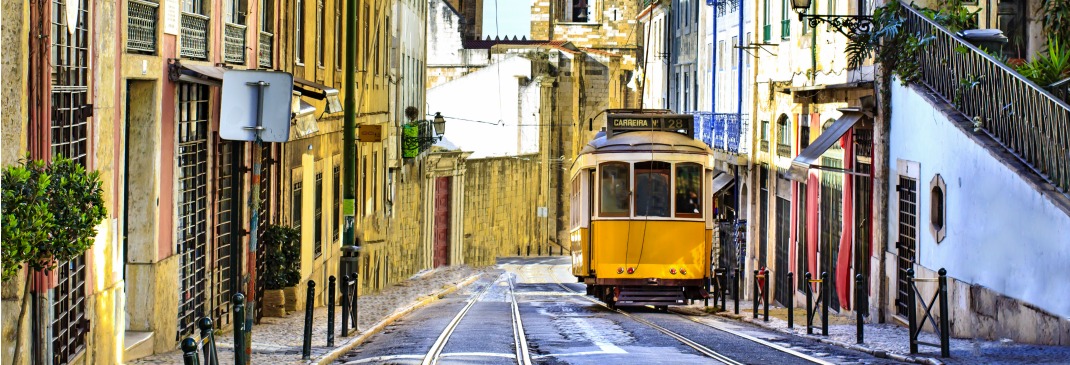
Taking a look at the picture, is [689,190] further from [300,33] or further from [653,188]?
[300,33]

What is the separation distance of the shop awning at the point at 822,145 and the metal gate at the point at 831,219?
72.4 inches

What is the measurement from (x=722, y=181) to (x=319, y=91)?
66.5 ft

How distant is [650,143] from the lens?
73.2ft

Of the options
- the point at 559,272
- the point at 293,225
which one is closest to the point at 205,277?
the point at 293,225

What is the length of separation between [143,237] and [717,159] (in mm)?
24206

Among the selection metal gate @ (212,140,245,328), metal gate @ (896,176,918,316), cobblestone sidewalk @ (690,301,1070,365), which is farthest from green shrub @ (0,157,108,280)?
metal gate @ (896,176,918,316)

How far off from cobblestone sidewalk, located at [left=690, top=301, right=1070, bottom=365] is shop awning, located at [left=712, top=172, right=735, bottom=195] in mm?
13146

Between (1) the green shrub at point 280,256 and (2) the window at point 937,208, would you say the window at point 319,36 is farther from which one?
(2) the window at point 937,208

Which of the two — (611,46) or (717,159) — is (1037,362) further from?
(611,46)

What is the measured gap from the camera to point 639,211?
22.2m

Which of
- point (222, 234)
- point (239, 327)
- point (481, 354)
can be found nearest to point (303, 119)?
point (222, 234)

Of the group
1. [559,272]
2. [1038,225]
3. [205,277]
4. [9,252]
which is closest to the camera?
[9,252]

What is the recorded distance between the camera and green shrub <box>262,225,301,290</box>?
19234 millimetres

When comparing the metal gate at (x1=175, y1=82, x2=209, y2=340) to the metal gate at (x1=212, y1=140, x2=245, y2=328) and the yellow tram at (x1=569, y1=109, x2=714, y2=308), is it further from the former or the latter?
the yellow tram at (x1=569, y1=109, x2=714, y2=308)
